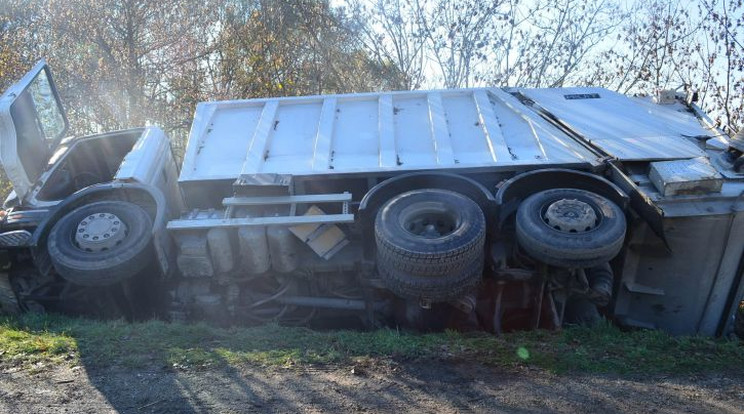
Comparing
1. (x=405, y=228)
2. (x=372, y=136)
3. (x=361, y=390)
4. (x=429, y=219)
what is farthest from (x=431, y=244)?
(x=372, y=136)

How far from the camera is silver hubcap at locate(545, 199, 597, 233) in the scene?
16.0 ft

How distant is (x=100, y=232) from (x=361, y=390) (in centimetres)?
284

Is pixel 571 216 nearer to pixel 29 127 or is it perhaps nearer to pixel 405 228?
pixel 405 228

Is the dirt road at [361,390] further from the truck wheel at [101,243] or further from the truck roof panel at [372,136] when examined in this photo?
the truck roof panel at [372,136]

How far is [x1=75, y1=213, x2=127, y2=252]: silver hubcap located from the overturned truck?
0.01 m

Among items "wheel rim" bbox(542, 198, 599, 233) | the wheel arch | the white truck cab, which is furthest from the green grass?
the wheel arch

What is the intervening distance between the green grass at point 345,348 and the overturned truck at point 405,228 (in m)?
0.46

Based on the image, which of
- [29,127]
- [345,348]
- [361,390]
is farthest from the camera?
[29,127]

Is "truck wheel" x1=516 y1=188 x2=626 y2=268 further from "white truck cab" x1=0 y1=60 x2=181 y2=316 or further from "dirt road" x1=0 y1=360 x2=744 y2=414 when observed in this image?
"white truck cab" x1=0 y1=60 x2=181 y2=316

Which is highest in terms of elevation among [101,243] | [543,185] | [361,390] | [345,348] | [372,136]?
[372,136]

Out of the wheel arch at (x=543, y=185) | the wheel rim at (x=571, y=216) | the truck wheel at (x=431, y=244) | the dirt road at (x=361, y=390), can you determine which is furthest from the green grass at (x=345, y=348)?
the wheel arch at (x=543, y=185)

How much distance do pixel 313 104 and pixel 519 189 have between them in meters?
2.70

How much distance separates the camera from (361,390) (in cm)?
384

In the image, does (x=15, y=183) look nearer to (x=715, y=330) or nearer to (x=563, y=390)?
(x=563, y=390)
